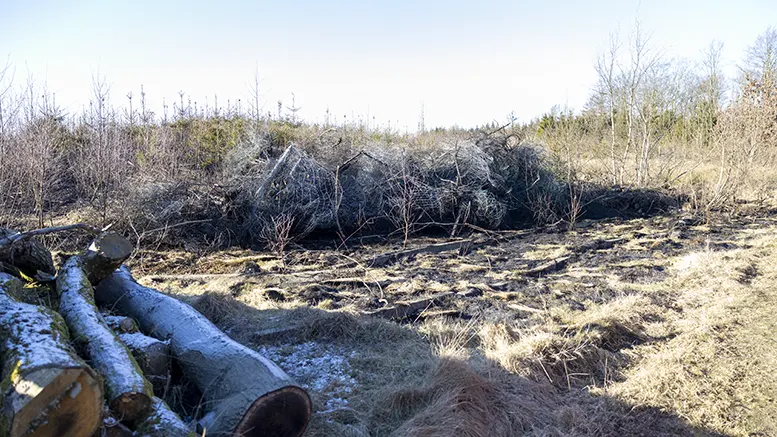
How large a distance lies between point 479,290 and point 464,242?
3.20 m

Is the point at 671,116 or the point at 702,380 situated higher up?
the point at 671,116

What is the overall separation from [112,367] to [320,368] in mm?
1867

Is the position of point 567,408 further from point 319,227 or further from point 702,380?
point 319,227

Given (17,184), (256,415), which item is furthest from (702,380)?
(17,184)

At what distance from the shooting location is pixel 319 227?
394 inches

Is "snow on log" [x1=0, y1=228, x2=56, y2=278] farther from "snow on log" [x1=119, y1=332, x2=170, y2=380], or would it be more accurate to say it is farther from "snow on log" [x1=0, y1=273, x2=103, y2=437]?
"snow on log" [x1=0, y1=273, x2=103, y2=437]

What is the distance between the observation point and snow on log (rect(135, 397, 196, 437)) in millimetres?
2420

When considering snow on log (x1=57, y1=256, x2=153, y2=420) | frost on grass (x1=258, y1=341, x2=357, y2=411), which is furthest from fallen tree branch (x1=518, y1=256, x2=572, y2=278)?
snow on log (x1=57, y1=256, x2=153, y2=420)

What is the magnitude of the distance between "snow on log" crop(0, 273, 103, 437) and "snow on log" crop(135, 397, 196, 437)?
0.86 feet

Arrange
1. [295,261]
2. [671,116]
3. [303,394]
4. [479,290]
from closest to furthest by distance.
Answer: [303,394] → [479,290] → [295,261] → [671,116]

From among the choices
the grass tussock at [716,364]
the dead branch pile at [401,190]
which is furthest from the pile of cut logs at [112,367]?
the dead branch pile at [401,190]

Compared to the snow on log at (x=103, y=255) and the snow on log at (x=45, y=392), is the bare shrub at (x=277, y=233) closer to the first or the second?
the snow on log at (x=103, y=255)

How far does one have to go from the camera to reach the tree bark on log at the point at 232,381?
271cm

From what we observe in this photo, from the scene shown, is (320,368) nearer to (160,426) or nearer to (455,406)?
(455,406)
